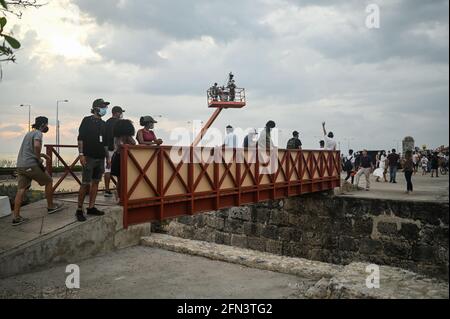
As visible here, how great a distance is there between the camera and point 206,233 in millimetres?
15117

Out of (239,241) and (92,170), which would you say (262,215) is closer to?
(239,241)

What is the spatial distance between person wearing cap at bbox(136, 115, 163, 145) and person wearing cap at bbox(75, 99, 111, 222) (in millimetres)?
758

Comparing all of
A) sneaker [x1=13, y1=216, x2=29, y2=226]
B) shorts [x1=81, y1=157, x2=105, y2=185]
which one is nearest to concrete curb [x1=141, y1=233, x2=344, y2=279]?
shorts [x1=81, y1=157, x2=105, y2=185]

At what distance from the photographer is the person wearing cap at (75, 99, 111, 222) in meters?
6.71

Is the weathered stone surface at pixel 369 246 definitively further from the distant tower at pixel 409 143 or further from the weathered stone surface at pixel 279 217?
the distant tower at pixel 409 143

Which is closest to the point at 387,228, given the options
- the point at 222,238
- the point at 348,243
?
the point at 348,243

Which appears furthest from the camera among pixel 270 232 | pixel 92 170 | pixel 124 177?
pixel 270 232

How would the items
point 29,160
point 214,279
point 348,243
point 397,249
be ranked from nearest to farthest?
point 214,279 → point 29,160 → point 397,249 → point 348,243

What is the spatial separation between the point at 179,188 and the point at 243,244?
7.42 meters

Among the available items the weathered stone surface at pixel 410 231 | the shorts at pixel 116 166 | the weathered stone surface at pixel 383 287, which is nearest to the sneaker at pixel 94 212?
the shorts at pixel 116 166

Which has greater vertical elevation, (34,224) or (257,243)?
(34,224)

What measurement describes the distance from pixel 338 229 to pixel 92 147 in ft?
28.9

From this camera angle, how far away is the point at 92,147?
6719 mm

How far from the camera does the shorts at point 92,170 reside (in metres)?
6.75
